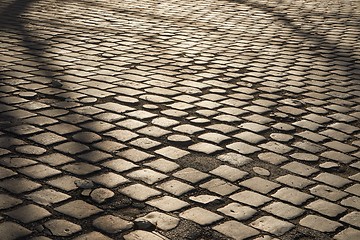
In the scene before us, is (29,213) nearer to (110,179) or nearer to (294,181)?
(110,179)

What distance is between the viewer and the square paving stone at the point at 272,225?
3.19 metres

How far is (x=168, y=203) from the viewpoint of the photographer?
3.42 m

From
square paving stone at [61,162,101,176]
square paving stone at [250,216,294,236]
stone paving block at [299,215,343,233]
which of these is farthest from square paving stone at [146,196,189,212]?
stone paving block at [299,215,343,233]

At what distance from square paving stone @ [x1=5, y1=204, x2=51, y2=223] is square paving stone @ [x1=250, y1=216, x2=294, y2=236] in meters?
1.10

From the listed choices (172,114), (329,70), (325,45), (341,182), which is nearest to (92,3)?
(325,45)

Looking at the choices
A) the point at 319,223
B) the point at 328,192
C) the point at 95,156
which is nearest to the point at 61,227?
the point at 95,156

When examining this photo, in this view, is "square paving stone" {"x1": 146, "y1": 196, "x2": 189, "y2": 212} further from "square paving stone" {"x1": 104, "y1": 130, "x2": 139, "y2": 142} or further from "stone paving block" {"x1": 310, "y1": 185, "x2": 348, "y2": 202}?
A: "square paving stone" {"x1": 104, "y1": 130, "x2": 139, "y2": 142}

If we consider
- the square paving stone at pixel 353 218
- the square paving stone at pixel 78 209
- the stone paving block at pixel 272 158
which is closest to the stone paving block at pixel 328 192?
the square paving stone at pixel 353 218

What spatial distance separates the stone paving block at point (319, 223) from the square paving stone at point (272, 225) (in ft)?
0.32

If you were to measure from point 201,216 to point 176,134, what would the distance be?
1265 millimetres

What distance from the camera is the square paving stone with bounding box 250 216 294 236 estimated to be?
10.5ft

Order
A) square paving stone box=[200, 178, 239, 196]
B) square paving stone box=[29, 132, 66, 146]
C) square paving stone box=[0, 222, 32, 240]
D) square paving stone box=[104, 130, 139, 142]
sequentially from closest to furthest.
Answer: square paving stone box=[0, 222, 32, 240] < square paving stone box=[200, 178, 239, 196] < square paving stone box=[29, 132, 66, 146] < square paving stone box=[104, 130, 139, 142]

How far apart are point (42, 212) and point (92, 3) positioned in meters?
8.11

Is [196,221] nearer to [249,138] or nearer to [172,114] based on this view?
[249,138]
